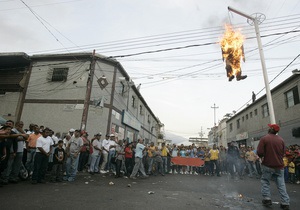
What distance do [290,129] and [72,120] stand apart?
57.3 feet

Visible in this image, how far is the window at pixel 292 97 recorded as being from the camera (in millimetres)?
16656

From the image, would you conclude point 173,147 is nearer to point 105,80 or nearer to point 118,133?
point 118,133

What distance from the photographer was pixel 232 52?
8.25m

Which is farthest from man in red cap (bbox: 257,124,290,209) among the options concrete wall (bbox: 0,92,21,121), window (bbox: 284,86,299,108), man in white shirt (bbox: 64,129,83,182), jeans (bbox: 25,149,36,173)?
concrete wall (bbox: 0,92,21,121)

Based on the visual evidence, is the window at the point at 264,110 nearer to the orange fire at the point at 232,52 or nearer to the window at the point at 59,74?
the orange fire at the point at 232,52

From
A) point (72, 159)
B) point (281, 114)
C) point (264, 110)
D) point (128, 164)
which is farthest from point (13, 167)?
point (264, 110)

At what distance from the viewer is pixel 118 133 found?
18625 mm

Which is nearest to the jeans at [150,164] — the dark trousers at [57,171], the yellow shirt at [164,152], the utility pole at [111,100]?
the yellow shirt at [164,152]

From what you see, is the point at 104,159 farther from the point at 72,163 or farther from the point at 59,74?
the point at 59,74

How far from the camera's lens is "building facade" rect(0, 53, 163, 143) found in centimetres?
1605

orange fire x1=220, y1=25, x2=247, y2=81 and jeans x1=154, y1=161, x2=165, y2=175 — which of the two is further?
jeans x1=154, y1=161, x2=165, y2=175

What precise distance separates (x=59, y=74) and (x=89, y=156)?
8.07m

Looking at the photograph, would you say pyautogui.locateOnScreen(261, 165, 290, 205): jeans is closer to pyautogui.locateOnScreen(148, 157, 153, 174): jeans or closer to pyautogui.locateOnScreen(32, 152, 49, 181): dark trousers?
pyautogui.locateOnScreen(32, 152, 49, 181): dark trousers

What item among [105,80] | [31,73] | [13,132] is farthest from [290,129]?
[31,73]
